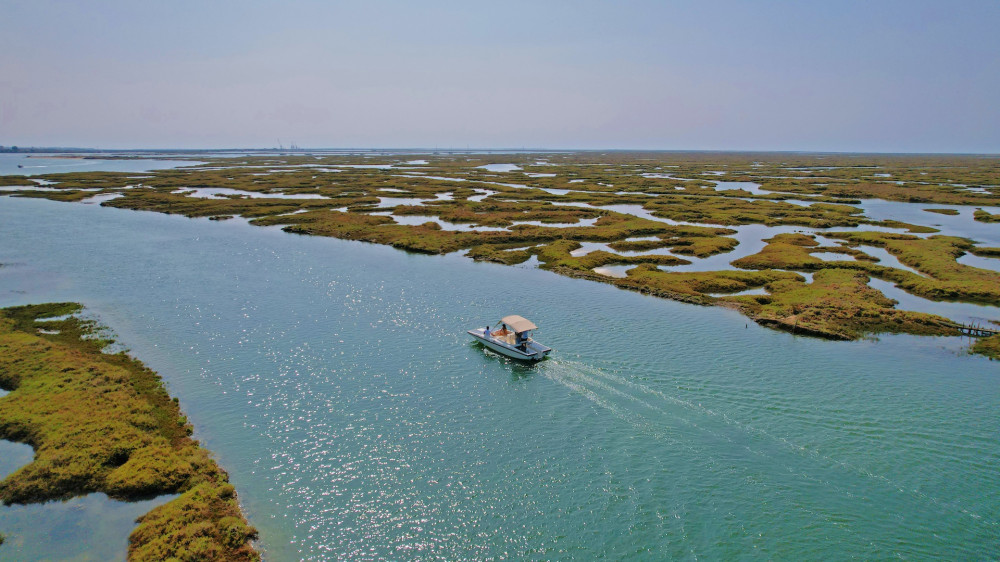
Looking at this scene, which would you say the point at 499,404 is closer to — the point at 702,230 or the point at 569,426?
the point at 569,426

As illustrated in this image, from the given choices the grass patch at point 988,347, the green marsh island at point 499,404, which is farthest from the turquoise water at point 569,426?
the grass patch at point 988,347

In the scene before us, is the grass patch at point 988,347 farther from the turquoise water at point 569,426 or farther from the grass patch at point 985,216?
the grass patch at point 985,216

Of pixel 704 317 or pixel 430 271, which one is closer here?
pixel 704 317

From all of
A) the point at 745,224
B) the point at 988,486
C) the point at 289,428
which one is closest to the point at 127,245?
the point at 289,428

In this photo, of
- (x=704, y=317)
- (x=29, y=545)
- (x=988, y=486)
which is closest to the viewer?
(x=29, y=545)

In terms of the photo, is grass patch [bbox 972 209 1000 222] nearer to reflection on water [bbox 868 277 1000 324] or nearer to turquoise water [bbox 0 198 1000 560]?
reflection on water [bbox 868 277 1000 324]

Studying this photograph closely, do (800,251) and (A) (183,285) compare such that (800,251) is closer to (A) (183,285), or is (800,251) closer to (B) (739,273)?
(B) (739,273)
